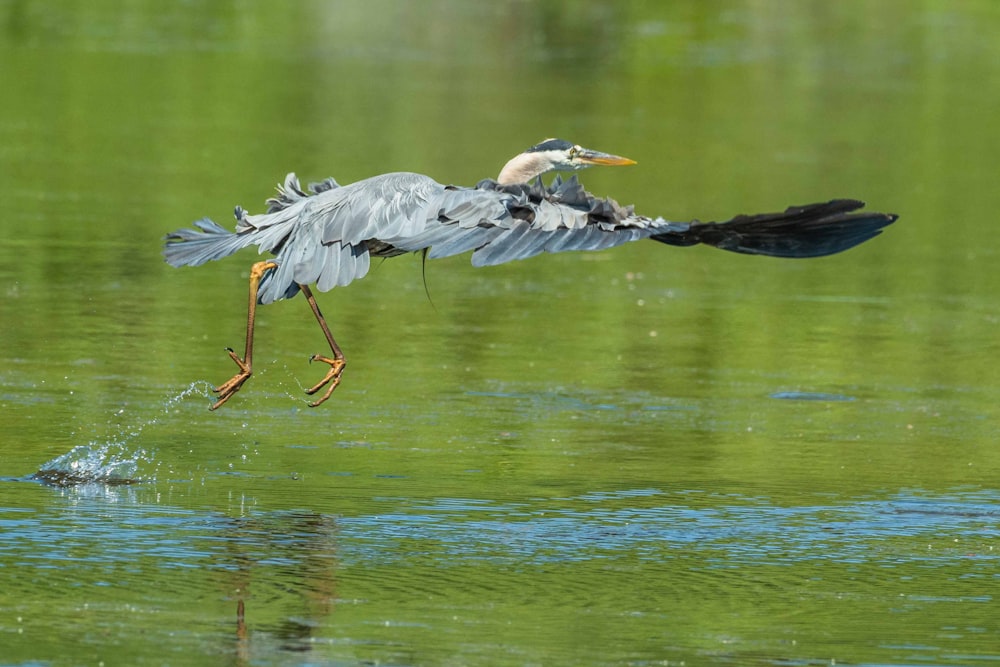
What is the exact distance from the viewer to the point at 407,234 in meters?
8.91

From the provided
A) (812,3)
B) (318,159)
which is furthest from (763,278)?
(812,3)

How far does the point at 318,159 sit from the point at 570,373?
31.5 feet

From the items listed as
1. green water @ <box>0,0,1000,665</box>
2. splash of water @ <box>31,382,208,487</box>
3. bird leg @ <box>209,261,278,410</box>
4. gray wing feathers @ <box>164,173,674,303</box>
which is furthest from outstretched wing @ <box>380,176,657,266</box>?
splash of water @ <box>31,382,208,487</box>

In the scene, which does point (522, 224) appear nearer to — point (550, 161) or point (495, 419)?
point (550, 161)

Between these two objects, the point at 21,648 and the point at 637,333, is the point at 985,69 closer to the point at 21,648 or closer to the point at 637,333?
the point at 637,333

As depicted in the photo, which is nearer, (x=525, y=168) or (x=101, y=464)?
(x=101, y=464)

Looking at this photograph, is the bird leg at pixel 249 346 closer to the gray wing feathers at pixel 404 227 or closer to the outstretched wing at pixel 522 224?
the gray wing feathers at pixel 404 227

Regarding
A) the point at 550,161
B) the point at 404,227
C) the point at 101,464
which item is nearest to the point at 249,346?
the point at 101,464

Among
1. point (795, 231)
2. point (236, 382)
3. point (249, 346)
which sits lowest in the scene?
point (236, 382)

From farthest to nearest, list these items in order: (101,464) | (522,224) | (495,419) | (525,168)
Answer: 1. (495,419)
2. (525,168)
3. (101,464)
4. (522,224)

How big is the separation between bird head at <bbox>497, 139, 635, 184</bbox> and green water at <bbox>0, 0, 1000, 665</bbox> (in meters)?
1.37

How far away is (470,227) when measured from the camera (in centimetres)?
870

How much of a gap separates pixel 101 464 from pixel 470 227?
2.12 meters

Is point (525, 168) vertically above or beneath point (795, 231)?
above
